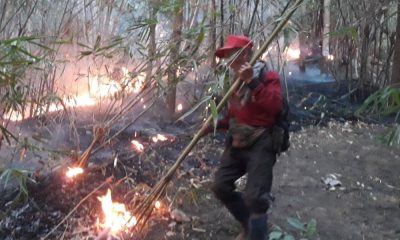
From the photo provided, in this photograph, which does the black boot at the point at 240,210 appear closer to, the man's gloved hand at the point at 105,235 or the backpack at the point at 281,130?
the backpack at the point at 281,130

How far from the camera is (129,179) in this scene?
439cm

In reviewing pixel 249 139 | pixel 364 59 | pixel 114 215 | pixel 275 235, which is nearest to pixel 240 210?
pixel 275 235

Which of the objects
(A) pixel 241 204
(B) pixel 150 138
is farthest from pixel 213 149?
(A) pixel 241 204

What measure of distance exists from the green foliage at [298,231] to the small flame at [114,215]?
0.96 meters

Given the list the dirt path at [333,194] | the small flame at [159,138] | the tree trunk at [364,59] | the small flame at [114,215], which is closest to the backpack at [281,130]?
the dirt path at [333,194]

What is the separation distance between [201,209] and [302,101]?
4017 millimetres

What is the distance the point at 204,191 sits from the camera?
443 centimetres

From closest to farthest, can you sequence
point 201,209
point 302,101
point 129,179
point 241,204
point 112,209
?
point 241,204 < point 112,209 < point 201,209 < point 129,179 < point 302,101

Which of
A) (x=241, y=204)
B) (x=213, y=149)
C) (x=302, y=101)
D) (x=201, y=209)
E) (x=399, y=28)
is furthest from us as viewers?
(x=302, y=101)

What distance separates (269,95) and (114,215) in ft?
5.06

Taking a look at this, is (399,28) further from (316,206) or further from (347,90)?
(316,206)

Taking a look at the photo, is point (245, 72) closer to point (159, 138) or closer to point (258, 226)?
point (258, 226)

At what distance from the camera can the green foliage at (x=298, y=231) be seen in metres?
3.39

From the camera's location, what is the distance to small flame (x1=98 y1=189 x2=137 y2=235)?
3508 mm
